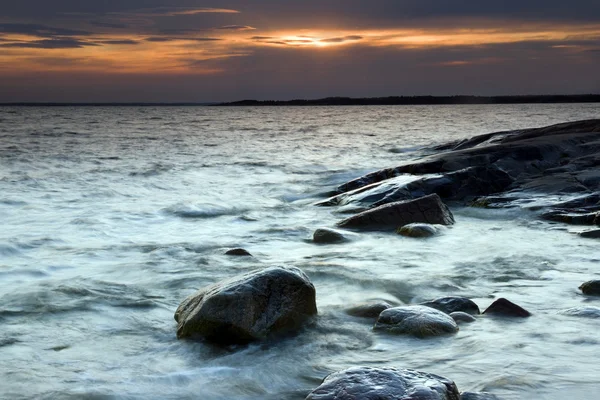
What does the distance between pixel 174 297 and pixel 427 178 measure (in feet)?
21.6

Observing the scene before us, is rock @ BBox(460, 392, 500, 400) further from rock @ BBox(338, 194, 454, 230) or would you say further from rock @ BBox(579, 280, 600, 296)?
rock @ BBox(338, 194, 454, 230)

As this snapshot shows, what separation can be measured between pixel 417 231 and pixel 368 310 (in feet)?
11.1

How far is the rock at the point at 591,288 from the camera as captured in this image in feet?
18.2

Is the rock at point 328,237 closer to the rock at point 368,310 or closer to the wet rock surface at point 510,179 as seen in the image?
the wet rock surface at point 510,179

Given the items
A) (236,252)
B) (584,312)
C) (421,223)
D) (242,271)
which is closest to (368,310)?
(584,312)

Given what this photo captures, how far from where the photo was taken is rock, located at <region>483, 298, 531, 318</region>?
16.2 feet

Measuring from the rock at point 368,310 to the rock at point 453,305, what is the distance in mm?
361

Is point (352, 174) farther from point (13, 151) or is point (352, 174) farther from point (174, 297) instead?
point (13, 151)

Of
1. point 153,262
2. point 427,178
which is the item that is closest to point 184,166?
point 427,178

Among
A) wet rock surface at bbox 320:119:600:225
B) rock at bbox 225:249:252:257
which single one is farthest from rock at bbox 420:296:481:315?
wet rock surface at bbox 320:119:600:225

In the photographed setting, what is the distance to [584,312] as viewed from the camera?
4906mm

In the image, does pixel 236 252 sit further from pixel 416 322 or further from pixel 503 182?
pixel 503 182

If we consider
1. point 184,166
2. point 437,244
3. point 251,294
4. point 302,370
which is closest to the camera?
point 302,370

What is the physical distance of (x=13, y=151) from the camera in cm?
2484
